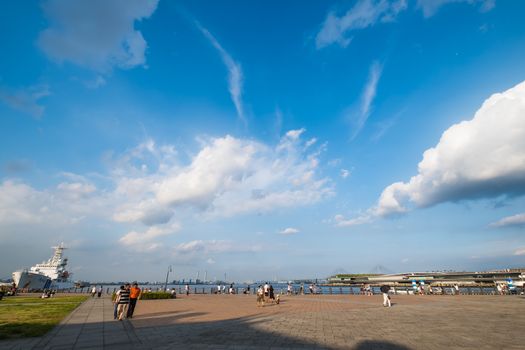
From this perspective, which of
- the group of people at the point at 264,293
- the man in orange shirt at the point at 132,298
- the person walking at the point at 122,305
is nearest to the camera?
the person walking at the point at 122,305

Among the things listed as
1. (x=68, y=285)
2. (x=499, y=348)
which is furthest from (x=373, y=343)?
(x=68, y=285)

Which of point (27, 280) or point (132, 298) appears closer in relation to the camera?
point (132, 298)

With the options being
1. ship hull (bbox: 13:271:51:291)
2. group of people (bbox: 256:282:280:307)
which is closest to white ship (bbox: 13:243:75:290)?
ship hull (bbox: 13:271:51:291)

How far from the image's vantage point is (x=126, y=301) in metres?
14.3

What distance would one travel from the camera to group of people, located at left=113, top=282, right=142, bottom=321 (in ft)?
46.6

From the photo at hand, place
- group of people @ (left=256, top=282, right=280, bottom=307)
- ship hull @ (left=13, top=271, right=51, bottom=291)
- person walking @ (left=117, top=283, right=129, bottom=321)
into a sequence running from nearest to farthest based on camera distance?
1. person walking @ (left=117, top=283, right=129, bottom=321)
2. group of people @ (left=256, top=282, right=280, bottom=307)
3. ship hull @ (left=13, top=271, right=51, bottom=291)

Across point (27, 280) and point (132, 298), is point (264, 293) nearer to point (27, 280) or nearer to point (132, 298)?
point (132, 298)

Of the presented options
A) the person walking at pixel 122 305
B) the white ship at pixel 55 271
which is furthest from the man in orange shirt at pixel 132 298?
the white ship at pixel 55 271

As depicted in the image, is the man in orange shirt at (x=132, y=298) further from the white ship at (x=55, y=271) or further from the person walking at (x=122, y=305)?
the white ship at (x=55, y=271)

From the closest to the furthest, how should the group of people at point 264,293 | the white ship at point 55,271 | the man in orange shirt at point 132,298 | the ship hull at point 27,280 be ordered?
1. the man in orange shirt at point 132,298
2. the group of people at point 264,293
3. the ship hull at point 27,280
4. the white ship at point 55,271

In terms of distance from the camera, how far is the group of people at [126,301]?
14.2m

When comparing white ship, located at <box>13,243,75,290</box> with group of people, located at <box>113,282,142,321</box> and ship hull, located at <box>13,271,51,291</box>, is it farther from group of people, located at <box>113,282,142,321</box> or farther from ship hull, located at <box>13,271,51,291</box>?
group of people, located at <box>113,282,142,321</box>

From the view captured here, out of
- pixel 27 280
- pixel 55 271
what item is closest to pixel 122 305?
pixel 27 280

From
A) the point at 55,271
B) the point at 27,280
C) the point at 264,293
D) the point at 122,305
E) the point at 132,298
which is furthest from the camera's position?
the point at 55,271
